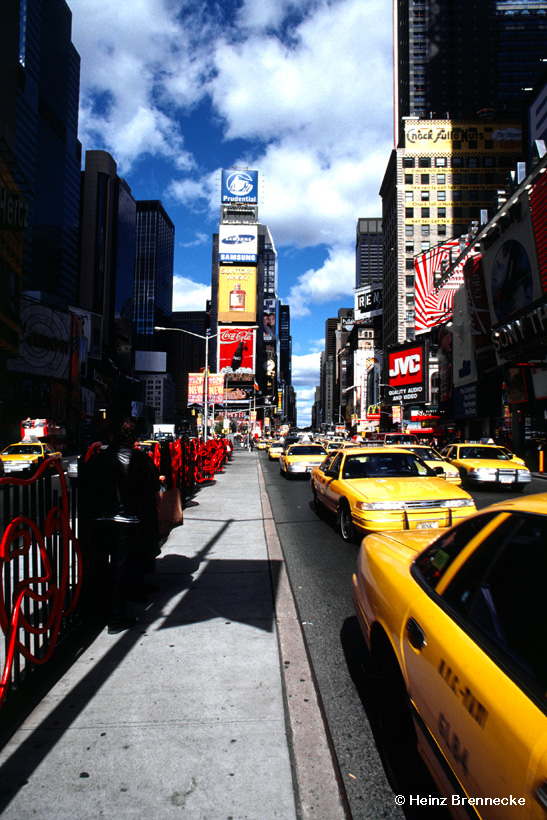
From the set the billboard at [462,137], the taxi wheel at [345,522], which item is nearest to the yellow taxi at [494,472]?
the taxi wheel at [345,522]

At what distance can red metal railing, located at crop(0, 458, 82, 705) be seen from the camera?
292 cm

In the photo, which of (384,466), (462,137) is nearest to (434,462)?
(384,466)

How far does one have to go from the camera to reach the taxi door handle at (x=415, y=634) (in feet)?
7.21

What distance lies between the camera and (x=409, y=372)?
60750mm

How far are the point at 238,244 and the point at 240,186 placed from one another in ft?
66.1

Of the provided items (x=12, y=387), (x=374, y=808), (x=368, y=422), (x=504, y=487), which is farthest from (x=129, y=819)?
(x=368, y=422)

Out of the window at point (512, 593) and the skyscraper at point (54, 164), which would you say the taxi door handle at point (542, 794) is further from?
the skyscraper at point (54, 164)

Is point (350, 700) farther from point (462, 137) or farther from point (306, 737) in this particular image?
point (462, 137)

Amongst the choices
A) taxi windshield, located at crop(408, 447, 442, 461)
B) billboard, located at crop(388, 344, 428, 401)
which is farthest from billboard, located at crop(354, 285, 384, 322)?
taxi windshield, located at crop(408, 447, 442, 461)

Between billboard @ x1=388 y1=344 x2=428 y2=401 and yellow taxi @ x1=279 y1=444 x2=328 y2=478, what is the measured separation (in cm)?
4066

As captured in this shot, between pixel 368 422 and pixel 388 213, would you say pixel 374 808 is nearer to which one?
pixel 368 422

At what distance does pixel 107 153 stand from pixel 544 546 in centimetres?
16082

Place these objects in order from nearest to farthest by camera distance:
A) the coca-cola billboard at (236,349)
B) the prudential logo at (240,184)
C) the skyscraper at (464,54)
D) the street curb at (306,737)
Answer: the street curb at (306,737), the coca-cola billboard at (236,349), the skyscraper at (464,54), the prudential logo at (240,184)

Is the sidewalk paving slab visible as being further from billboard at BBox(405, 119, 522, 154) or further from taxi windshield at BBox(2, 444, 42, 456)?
billboard at BBox(405, 119, 522, 154)
